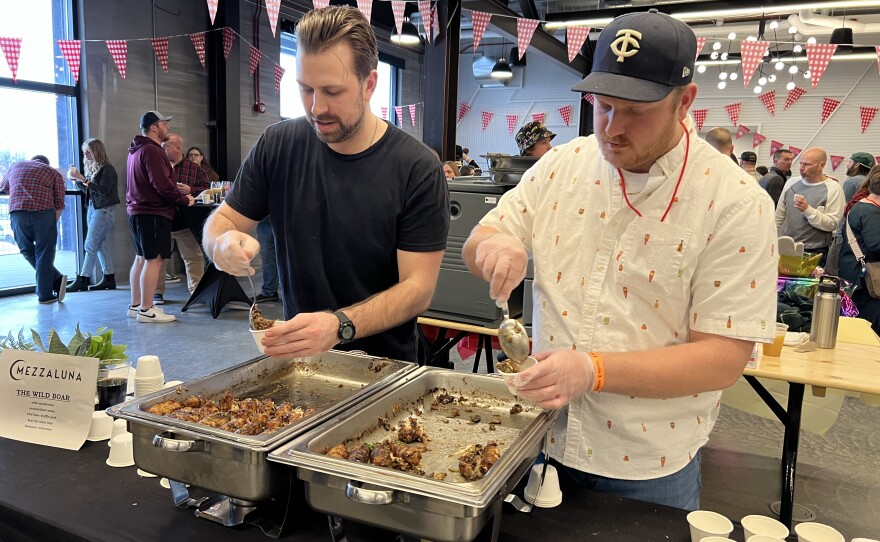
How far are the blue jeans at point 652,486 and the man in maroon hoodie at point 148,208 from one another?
16.2ft

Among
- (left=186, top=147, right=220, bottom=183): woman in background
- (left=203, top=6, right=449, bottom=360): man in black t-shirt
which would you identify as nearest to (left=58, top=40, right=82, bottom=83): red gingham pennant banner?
(left=186, top=147, right=220, bottom=183): woman in background

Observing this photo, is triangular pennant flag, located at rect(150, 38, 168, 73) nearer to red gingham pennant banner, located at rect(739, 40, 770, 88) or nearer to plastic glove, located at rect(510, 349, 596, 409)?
red gingham pennant banner, located at rect(739, 40, 770, 88)

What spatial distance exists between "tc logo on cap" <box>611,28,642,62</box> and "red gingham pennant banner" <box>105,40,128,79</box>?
6905mm

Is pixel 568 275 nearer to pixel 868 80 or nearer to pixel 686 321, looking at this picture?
pixel 686 321

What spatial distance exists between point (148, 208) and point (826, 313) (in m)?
5.19

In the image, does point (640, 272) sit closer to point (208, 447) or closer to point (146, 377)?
point (208, 447)

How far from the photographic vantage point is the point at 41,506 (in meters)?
1.17

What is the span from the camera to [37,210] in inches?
228

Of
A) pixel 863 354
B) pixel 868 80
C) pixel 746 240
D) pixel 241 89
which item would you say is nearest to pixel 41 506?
pixel 746 240

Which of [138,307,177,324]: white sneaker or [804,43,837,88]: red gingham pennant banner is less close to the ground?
[804,43,837,88]: red gingham pennant banner

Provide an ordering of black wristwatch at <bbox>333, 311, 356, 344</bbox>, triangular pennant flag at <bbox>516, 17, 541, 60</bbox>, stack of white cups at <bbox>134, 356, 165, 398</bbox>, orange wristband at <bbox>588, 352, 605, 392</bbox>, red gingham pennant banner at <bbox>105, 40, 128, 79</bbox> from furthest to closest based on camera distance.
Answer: red gingham pennant banner at <bbox>105, 40, 128, 79</bbox> → triangular pennant flag at <bbox>516, 17, 541, 60</bbox> → stack of white cups at <bbox>134, 356, 165, 398</bbox> → black wristwatch at <bbox>333, 311, 356, 344</bbox> → orange wristband at <bbox>588, 352, 605, 392</bbox>

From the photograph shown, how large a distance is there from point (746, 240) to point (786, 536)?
0.51 meters

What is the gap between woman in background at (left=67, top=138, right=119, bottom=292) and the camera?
20.7 ft

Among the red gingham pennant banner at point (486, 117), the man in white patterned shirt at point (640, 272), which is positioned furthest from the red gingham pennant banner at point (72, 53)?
the red gingham pennant banner at point (486, 117)
